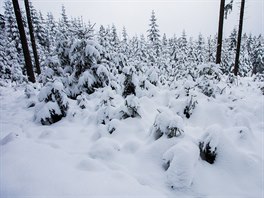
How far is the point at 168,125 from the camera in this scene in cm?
373

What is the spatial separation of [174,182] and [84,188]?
1.30 metres

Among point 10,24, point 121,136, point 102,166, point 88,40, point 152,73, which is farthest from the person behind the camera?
point 10,24

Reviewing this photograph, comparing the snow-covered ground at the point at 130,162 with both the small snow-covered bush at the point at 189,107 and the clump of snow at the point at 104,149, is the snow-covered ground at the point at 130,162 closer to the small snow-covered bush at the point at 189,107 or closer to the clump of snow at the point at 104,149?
the clump of snow at the point at 104,149

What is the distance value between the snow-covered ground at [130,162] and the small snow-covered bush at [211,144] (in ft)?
0.07

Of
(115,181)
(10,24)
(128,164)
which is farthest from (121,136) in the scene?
(10,24)

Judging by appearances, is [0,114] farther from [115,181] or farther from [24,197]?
[115,181]

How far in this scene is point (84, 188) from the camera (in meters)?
2.66

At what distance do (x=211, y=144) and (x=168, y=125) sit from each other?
0.82m

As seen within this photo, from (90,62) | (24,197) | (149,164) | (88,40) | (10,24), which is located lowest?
(149,164)

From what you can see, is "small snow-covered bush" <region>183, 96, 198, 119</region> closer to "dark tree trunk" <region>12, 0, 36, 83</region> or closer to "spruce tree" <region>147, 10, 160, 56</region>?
"dark tree trunk" <region>12, 0, 36, 83</region>

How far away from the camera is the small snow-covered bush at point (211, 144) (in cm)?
340

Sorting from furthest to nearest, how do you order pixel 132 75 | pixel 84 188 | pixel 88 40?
pixel 88 40 → pixel 132 75 → pixel 84 188

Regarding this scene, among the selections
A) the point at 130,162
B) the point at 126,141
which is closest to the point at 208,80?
the point at 126,141

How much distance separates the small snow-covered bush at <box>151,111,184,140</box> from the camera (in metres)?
3.65
